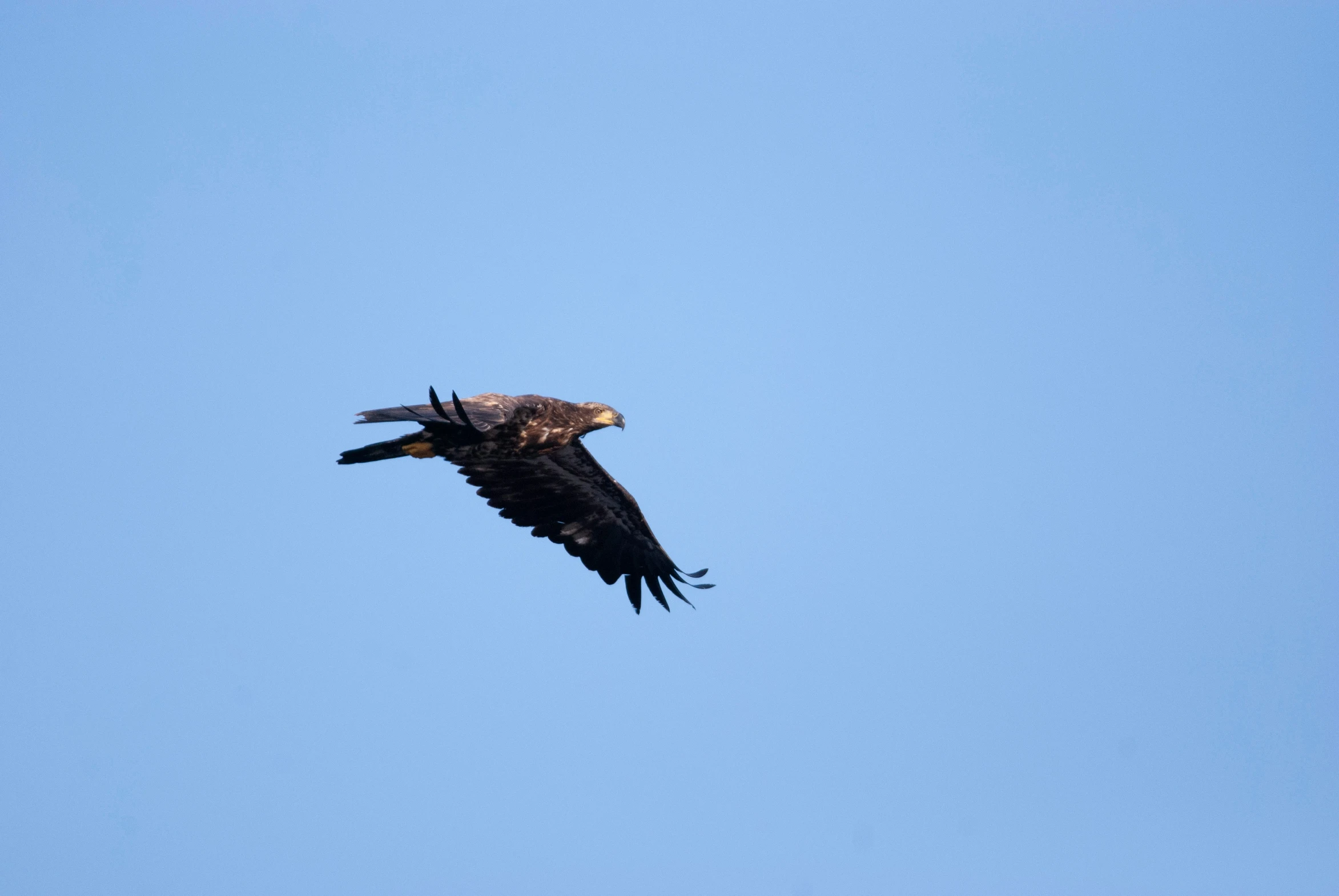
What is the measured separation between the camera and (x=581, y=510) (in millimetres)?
18750

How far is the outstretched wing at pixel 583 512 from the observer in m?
18.0

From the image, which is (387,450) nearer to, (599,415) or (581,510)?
(599,415)

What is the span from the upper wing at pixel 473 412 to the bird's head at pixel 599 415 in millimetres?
850

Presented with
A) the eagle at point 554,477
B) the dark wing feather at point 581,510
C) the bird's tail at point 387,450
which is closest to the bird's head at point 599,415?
the eagle at point 554,477

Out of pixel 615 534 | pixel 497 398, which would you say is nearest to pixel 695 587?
pixel 615 534

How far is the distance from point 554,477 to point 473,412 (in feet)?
10.4

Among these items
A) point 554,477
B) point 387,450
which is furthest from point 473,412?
point 554,477

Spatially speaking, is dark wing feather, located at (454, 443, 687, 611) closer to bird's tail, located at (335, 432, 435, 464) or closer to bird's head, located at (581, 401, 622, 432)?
bird's head, located at (581, 401, 622, 432)

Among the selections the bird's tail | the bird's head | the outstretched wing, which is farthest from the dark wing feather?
the bird's tail

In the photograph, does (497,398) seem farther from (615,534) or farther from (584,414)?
(615,534)

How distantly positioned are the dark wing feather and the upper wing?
66.8 inches

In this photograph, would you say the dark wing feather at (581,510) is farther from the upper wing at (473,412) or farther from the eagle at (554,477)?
the upper wing at (473,412)

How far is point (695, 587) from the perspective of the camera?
18.4 m

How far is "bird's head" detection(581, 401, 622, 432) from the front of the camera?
1655 cm
